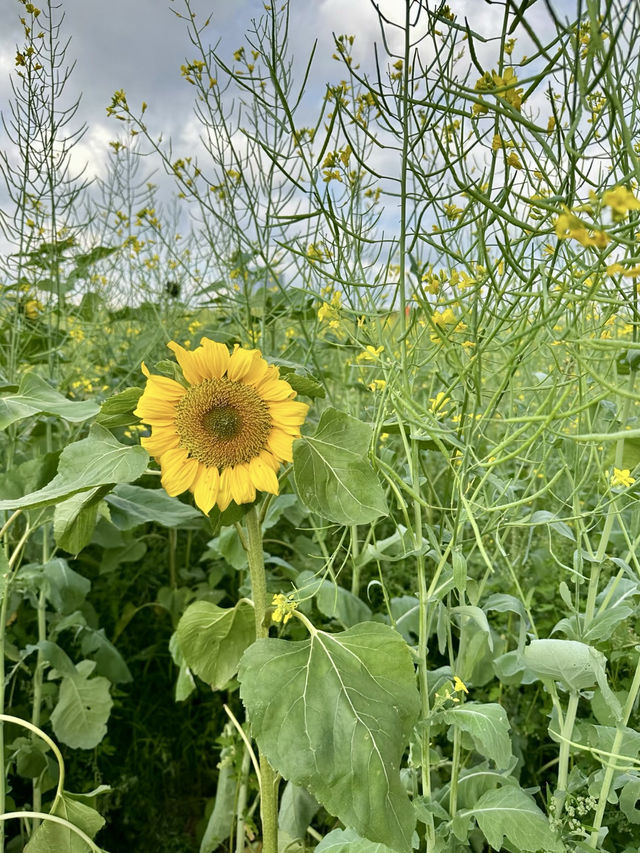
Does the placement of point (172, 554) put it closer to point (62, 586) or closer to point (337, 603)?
point (62, 586)

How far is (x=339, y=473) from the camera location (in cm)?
81

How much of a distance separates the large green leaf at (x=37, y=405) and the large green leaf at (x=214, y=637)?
31 cm

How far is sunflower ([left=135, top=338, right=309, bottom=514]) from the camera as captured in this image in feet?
2.57

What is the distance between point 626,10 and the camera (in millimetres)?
488

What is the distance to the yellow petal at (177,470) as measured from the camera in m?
0.78

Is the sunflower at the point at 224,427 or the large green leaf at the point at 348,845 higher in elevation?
the sunflower at the point at 224,427

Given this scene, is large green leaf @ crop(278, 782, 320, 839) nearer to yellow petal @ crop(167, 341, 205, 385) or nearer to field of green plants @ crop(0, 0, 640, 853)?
field of green plants @ crop(0, 0, 640, 853)

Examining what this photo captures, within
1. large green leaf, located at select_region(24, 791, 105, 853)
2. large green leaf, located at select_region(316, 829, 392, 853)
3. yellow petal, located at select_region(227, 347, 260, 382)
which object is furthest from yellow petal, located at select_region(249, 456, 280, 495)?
large green leaf, located at select_region(24, 791, 105, 853)

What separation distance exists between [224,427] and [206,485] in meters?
0.07

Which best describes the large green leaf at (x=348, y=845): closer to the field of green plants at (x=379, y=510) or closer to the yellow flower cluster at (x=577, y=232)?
the field of green plants at (x=379, y=510)

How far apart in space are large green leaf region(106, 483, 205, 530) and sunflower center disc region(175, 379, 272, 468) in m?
0.33

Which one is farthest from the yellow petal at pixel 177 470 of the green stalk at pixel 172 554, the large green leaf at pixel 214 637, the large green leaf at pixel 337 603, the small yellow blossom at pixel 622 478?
the green stalk at pixel 172 554

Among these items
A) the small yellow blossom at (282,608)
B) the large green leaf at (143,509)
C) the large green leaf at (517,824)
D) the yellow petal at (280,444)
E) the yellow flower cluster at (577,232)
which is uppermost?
the yellow flower cluster at (577,232)

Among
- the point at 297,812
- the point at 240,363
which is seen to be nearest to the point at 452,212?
the point at 240,363
